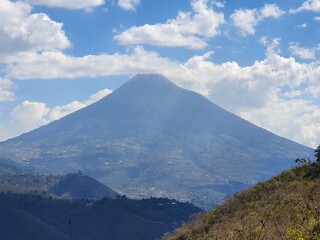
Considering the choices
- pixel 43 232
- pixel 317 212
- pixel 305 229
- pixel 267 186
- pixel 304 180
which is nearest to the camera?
pixel 305 229

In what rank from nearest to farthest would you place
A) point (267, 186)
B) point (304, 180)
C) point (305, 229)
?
1. point (305, 229)
2. point (304, 180)
3. point (267, 186)

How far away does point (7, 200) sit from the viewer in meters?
200

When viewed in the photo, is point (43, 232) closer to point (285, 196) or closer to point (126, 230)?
point (126, 230)

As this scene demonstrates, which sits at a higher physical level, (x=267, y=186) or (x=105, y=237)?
(x=267, y=186)

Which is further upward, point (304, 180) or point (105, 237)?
point (304, 180)

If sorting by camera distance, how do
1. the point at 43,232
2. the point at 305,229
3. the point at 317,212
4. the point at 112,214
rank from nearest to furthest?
the point at 305,229
the point at 317,212
the point at 43,232
the point at 112,214

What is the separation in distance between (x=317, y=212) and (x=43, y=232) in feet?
537

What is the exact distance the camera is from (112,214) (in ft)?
619

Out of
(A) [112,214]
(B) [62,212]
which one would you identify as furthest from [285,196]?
(B) [62,212]

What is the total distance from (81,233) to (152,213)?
32.3 metres

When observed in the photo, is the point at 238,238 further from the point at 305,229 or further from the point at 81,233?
the point at 81,233

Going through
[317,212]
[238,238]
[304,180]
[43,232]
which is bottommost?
[43,232]

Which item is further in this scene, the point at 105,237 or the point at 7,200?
the point at 7,200

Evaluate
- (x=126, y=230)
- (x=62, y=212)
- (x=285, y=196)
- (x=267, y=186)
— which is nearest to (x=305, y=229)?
(x=285, y=196)
